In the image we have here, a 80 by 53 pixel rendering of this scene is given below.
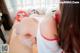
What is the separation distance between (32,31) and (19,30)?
13 centimetres

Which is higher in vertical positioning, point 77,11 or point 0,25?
point 77,11

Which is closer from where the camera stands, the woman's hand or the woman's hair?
the woman's hair

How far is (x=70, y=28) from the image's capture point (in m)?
0.81

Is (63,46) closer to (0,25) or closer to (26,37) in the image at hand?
(26,37)

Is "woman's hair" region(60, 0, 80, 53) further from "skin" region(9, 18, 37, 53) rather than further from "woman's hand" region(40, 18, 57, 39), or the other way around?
"skin" region(9, 18, 37, 53)

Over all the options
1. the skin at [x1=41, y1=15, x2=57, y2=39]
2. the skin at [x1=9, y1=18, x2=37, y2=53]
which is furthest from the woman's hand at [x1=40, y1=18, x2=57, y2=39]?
the skin at [x1=9, y1=18, x2=37, y2=53]

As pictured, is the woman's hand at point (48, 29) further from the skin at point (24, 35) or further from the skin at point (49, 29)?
the skin at point (24, 35)

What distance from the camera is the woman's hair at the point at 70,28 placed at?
0.78 m

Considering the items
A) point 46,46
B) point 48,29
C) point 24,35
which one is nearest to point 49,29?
point 48,29

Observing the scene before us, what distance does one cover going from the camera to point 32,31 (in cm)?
118

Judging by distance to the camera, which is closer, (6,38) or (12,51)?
(12,51)

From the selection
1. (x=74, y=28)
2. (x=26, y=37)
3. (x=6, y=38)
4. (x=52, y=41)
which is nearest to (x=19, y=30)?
(x=26, y=37)

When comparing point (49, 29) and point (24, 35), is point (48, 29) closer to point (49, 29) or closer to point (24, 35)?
point (49, 29)

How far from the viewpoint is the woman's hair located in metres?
0.78
